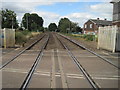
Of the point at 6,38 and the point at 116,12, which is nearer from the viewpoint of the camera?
the point at 6,38

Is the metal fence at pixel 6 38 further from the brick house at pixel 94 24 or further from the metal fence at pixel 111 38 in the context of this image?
the brick house at pixel 94 24

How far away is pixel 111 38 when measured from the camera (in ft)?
51.2

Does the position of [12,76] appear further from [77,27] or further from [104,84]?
[77,27]

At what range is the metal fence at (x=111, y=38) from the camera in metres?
15.3

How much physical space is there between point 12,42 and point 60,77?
47.5ft

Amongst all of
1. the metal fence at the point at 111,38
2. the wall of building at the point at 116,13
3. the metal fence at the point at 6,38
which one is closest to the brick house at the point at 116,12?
the wall of building at the point at 116,13

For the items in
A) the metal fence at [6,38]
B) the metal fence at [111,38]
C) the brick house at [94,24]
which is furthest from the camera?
the brick house at [94,24]

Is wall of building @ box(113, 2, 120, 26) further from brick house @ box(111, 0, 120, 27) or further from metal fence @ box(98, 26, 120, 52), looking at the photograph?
metal fence @ box(98, 26, 120, 52)

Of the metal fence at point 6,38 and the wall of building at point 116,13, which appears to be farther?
the wall of building at point 116,13

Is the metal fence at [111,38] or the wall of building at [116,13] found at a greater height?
the wall of building at [116,13]

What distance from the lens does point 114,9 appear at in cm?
3244

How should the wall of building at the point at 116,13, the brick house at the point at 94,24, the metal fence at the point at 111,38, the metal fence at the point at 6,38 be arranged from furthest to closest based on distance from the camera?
the brick house at the point at 94,24 < the wall of building at the point at 116,13 < the metal fence at the point at 6,38 < the metal fence at the point at 111,38

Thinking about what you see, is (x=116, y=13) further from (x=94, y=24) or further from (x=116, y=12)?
(x=94, y=24)

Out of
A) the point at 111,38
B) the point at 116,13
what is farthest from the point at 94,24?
the point at 111,38
